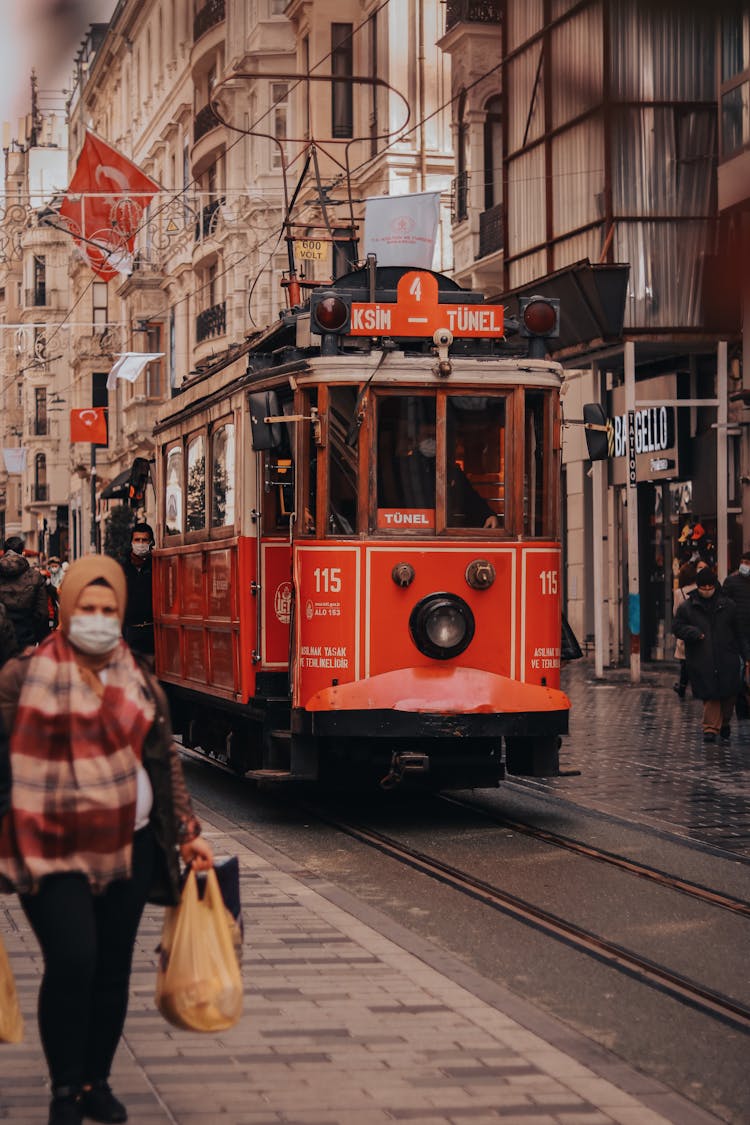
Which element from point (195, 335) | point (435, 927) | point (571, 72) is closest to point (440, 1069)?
point (435, 927)

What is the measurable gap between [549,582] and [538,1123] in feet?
26.0

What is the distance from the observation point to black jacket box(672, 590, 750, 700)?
17328 mm

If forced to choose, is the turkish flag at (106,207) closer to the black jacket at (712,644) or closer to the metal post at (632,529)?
the metal post at (632,529)

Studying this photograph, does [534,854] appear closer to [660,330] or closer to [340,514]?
[340,514]

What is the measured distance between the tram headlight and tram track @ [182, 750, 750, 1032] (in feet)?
4.24

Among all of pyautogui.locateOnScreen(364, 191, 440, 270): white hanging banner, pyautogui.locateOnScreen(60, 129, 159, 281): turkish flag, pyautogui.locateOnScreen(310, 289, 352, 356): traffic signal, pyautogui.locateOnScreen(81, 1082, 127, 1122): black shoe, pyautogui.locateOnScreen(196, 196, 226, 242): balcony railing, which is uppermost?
pyautogui.locateOnScreen(196, 196, 226, 242): balcony railing

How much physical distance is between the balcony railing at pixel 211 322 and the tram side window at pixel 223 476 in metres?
33.9

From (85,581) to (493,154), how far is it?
31158mm

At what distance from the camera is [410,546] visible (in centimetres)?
1191

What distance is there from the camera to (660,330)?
84.3 feet

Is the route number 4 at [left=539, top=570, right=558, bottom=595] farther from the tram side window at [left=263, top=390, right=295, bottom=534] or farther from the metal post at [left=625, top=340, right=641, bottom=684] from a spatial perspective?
the metal post at [left=625, top=340, right=641, bottom=684]

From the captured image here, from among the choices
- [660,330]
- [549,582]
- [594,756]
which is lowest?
[594,756]

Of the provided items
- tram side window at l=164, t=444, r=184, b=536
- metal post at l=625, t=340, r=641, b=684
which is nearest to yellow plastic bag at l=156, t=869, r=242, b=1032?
tram side window at l=164, t=444, r=184, b=536

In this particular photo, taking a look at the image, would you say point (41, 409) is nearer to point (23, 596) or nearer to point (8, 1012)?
point (23, 596)
